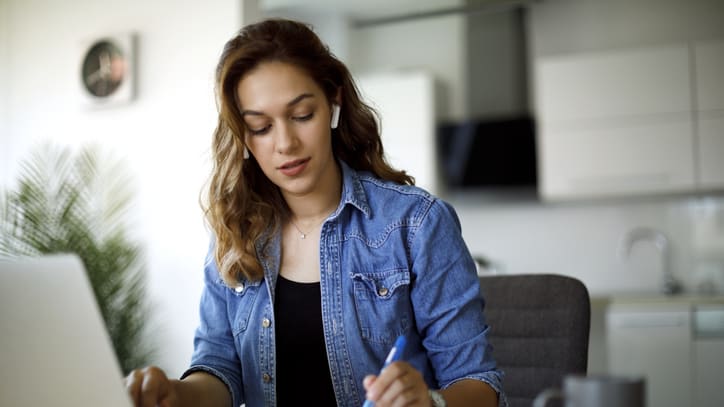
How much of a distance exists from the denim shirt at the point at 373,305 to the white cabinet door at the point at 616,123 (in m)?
3.30

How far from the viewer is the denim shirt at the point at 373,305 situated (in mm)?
1317

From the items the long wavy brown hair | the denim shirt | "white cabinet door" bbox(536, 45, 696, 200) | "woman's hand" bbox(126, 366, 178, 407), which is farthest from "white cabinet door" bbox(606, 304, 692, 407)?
"woman's hand" bbox(126, 366, 178, 407)

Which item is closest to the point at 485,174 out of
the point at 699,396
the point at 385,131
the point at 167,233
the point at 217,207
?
the point at 385,131

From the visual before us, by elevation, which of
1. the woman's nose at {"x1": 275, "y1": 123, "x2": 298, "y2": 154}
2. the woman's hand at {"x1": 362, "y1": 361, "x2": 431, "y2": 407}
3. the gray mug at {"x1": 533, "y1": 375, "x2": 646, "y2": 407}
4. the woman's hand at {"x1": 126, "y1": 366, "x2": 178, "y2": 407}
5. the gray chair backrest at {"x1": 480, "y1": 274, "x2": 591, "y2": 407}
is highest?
the woman's nose at {"x1": 275, "y1": 123, "x2": 298, "y2": 154}

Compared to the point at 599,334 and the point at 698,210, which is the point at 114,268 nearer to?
the point at 599,334

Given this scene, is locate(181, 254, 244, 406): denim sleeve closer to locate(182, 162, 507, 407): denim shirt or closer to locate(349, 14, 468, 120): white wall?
locate(182, 162, 507, 407): denim shirt

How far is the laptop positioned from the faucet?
14.0 feet

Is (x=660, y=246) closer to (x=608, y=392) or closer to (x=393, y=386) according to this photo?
(x=393, y=386)

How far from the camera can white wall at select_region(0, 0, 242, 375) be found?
135 inches

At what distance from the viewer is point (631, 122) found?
4461 millimetres

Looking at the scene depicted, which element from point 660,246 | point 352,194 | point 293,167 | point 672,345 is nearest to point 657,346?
point 672,345

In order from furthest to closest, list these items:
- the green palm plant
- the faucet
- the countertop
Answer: the faucet, the countertop, the green palm plant

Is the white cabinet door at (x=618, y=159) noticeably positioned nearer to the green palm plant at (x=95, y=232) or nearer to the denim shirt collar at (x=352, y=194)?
the green palm plant at (x=95, y=232)

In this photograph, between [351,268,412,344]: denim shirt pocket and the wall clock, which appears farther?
the wall clock
